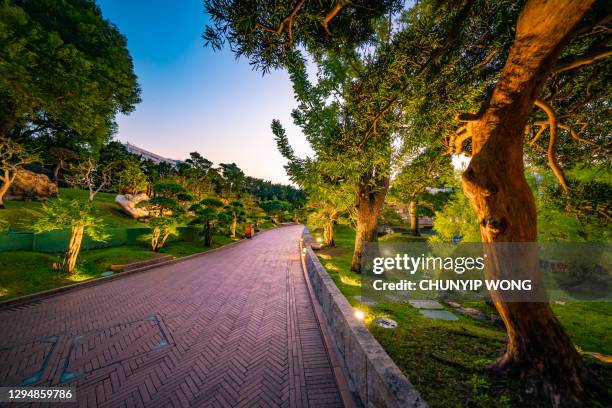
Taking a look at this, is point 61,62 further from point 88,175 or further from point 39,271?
point 88,175

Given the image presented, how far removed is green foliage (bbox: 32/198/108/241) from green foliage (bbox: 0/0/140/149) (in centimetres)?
533

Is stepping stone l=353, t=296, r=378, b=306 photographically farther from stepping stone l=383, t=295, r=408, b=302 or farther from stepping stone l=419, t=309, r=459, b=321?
stepping stone l=419, t=309, r=459, b=321

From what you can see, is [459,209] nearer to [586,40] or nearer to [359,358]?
[586,40]

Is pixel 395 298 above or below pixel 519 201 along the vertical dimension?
below

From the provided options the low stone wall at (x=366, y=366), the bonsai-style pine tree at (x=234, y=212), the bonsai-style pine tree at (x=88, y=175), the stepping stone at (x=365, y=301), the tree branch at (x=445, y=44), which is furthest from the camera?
the bonsai-style pine tree at (x=234, y=212)

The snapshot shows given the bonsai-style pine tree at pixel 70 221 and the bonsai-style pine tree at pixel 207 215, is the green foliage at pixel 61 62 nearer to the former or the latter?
the bonsai-style pine tree at pixel 70 221

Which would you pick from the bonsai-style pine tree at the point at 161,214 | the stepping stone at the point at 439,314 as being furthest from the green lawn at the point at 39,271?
the stepping stone at the point at 439,314

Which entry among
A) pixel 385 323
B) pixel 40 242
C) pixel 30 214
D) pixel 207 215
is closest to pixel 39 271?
pixel 40 242

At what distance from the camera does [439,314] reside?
639 cm

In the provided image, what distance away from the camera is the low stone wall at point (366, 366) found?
2322 mm

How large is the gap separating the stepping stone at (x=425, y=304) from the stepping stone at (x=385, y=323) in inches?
83.1

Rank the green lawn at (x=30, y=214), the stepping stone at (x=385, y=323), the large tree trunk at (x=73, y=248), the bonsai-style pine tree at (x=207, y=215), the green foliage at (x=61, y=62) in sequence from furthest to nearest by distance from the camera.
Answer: the bonsai-style pine tree at (x=207, y=215)
the green lawn at (x=30, y=214)
the large tree trunk at (x=73, y=248)
the green foliage at (x=61, y=62)
the stepping stone at (x=385, y=323)

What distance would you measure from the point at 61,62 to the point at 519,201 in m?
17.4

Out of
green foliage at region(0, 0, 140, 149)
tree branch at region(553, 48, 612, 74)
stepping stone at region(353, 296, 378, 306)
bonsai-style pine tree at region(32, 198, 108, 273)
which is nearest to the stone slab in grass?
stepping stone at region(353, 296, 378, 306)
